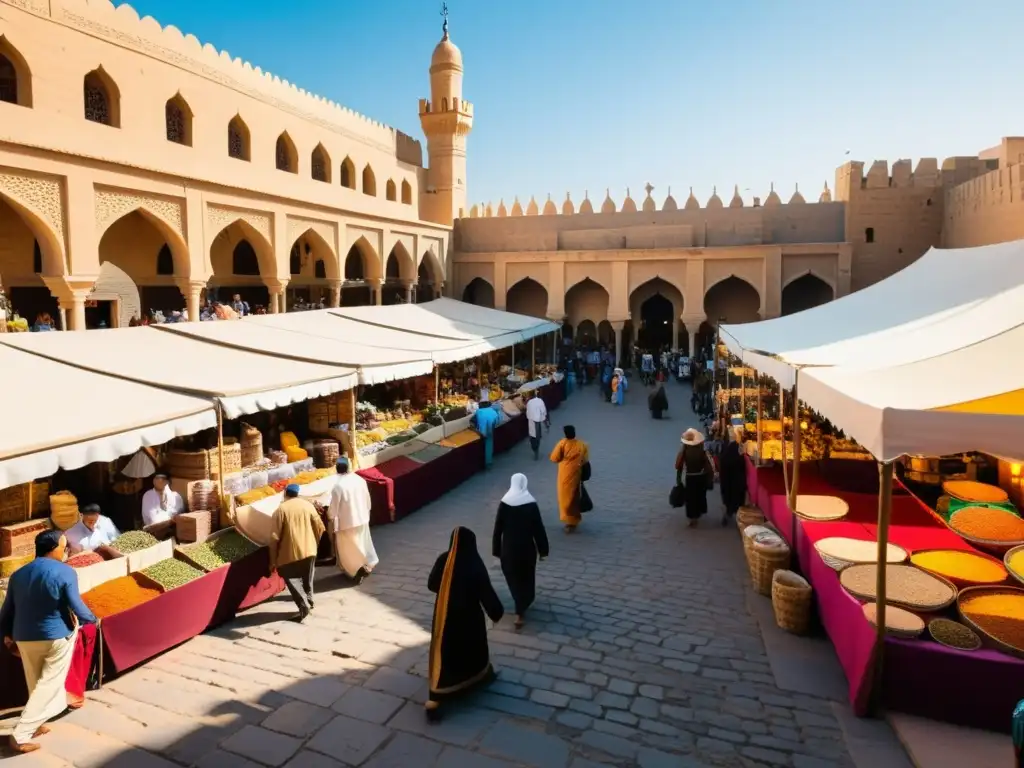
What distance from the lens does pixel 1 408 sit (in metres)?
5.44

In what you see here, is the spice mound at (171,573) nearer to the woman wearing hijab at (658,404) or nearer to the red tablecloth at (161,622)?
the red tablecloth at (161,622)

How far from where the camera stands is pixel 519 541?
17.9ft

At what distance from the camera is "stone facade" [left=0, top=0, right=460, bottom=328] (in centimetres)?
1039

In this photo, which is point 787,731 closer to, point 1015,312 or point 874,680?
point 874,680

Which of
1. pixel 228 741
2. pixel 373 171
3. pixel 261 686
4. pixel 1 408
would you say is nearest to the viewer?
pixel 228 741

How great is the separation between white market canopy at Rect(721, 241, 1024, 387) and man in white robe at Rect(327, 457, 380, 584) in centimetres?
409

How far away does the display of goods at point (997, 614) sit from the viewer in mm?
4059

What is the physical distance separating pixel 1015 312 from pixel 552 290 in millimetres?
17318

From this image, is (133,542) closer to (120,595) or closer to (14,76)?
(120,595)

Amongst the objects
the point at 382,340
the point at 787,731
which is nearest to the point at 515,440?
the point at 382,340

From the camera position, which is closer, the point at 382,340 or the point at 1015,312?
the point at 1015,312

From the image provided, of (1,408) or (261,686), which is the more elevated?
(1,408)

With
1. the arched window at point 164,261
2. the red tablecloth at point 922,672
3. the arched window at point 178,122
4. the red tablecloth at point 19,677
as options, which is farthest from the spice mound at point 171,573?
the arched window at point 164,261

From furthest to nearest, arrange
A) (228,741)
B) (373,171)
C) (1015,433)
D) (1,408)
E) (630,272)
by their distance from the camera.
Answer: (630,272)
(373,171)
(1,408)
(228,741)
(1015,433)
